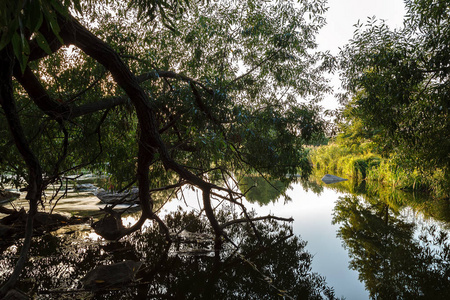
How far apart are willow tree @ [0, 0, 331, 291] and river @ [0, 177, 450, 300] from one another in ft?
3.82

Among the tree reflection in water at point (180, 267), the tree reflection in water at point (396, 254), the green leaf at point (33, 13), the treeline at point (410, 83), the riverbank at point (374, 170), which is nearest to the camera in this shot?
the green leaf at point (33, 13)

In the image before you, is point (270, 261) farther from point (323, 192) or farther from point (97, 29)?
point (323, 192)

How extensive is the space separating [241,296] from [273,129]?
350 cm

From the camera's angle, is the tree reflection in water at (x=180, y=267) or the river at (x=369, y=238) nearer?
the tree reflection in water at (x=180, y=267)

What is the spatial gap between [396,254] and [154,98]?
16.5ft

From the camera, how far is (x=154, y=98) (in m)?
4.77

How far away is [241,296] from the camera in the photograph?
418 cm

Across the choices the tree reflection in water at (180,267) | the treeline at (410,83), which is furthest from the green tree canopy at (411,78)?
the tree reflection in water at (180,267)

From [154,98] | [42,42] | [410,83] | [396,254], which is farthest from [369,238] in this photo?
[42,42]

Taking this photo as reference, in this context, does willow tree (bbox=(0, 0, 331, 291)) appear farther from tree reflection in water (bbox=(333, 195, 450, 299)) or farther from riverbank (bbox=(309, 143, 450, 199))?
riverbank (bbox=(309, 143, 450, 199))

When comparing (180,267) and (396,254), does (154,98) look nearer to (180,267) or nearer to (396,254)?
(180,267)

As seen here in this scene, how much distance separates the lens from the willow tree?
2828 mm

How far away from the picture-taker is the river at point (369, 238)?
459 centimetres

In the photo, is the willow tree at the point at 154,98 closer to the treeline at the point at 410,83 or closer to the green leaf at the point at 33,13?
the green leaf at the point at 33,13
